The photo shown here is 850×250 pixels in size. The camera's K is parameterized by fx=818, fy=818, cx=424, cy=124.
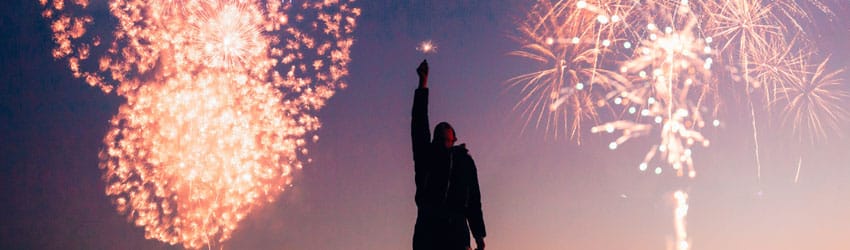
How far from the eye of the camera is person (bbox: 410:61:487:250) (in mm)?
4977

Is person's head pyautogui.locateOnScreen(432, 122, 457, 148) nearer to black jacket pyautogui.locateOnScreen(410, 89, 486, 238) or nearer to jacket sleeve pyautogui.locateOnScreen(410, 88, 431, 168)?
black jacket pyautogui.locateOnScreen(410, 89, 486, 238)

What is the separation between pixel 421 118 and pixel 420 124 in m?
0.04

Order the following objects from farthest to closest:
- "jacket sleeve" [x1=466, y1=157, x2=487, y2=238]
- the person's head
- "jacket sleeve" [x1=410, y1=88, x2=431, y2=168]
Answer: "jacket sleeve" [x1=466, y1=157, x2=487, y2=238] < the person's head < "jacket sleeve" [x1=410, y1=88, x2=431, y2=168]

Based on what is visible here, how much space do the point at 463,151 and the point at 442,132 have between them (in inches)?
8.9

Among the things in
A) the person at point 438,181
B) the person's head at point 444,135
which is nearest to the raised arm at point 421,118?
the person at point 438,181

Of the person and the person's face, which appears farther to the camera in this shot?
the person's face

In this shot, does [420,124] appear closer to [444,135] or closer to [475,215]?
[444,135]

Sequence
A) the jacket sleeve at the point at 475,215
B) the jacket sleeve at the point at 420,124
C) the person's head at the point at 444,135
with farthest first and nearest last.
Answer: the jacket sleeve at the point at 475,215, the person's head at the point at 444,135, the jacket sleeve at the point at 420,124

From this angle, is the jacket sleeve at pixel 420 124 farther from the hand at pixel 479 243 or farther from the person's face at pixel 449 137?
the hand at pixel 479 243

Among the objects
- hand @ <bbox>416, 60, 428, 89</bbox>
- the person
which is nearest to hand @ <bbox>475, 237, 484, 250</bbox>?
the person

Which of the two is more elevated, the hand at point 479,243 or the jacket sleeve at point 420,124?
the jacket sleeve at point 420,124

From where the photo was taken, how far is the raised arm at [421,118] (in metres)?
4.94

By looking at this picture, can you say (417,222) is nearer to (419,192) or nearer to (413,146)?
(419,192)

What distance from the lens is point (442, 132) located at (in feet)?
16.8
